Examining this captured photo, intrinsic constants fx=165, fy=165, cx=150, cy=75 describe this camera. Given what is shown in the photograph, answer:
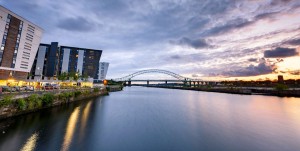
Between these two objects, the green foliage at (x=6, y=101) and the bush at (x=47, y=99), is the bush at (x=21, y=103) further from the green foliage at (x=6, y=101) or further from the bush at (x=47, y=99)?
the bush at (x=47, y=99)

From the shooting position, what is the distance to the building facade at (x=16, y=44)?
189 ft

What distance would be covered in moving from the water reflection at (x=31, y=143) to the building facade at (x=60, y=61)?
84505mm

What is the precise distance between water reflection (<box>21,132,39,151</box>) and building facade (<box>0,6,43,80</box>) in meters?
56.7

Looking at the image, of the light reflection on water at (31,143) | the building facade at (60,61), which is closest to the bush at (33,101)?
the light reflection on water at (31,143)

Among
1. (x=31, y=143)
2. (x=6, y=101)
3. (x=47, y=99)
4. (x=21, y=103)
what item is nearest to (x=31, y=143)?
(x=31, y=143)

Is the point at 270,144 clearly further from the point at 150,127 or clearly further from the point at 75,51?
the point at 75,51

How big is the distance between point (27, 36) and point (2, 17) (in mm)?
11532

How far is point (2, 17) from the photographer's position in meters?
55.5

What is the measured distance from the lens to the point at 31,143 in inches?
636

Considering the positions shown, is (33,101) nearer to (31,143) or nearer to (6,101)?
(6,101)

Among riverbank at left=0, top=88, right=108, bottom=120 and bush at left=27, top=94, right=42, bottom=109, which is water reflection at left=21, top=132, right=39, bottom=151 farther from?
bush at left=27, top=94, right=42, bottom=109

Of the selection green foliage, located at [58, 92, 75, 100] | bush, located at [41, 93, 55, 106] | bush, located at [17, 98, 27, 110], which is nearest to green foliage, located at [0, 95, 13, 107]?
bush, located at [17, 98, 27, 110]

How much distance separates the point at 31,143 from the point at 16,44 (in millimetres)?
63786

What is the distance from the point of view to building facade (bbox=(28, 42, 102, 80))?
101 metres
